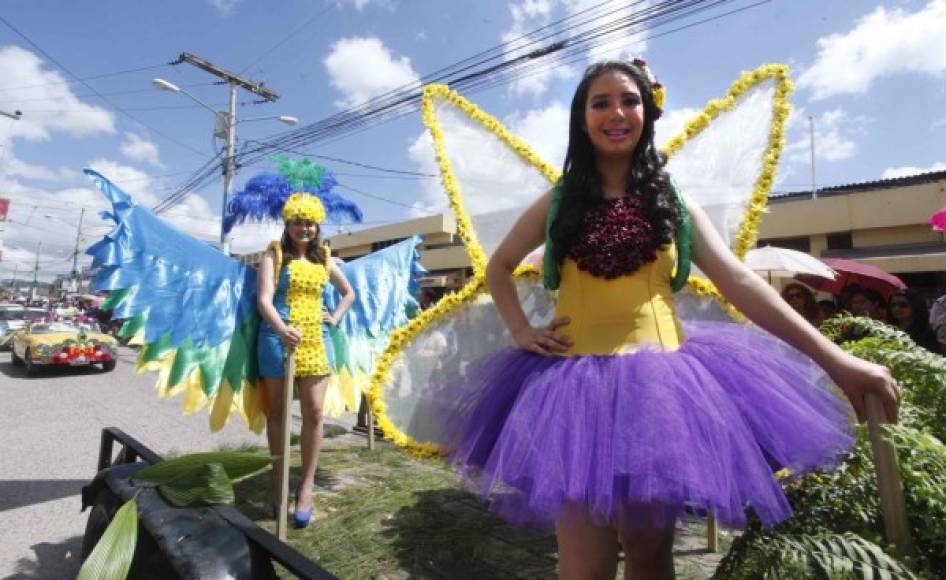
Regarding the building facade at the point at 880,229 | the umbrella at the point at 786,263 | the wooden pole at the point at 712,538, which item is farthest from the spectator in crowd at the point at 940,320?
the building facade at the point at 880,229

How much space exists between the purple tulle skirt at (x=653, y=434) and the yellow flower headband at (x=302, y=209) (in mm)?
2017

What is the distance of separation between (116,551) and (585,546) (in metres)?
1.12

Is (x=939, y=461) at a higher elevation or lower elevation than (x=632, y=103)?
lower

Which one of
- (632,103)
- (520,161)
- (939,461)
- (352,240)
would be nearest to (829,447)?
(939,461)

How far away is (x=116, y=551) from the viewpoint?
138 centimetres

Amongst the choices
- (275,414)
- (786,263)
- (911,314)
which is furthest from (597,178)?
(911,314)

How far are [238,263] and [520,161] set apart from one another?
1954 mm

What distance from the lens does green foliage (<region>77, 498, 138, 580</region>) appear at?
52.0 inches

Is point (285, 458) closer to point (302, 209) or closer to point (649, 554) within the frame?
point (302, 209)

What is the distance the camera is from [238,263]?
3.41m

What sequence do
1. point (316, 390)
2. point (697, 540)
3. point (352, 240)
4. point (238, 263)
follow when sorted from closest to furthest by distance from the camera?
point (697, 540) → point (316, 390) → point (238, 263) → point (352, 240)

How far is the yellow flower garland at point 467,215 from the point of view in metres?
1.89

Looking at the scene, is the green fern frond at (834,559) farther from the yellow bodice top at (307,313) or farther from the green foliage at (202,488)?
the yellow bodice top at (307,313)

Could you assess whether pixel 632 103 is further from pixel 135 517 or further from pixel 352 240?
pixel 352 240
